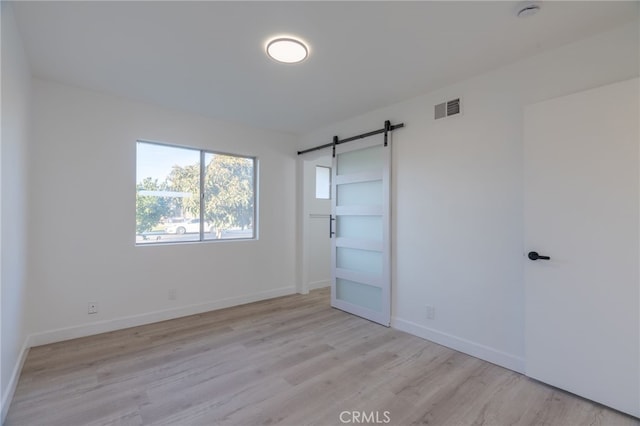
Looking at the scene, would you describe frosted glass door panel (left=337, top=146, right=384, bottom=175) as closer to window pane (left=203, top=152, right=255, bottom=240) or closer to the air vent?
the air vent

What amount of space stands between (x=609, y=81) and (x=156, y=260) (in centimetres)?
452

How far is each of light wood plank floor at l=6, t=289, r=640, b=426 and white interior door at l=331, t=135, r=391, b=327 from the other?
58 cm

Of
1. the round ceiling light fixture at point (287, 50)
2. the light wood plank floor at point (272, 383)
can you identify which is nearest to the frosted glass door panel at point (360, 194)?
the light wood plank floor at point (272, 383)

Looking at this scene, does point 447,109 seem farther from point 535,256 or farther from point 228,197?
point 228,197

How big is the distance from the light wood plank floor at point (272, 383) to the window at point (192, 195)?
1236 millimetres

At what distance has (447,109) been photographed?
9.66 ft

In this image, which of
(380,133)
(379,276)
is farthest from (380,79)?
(379,276)

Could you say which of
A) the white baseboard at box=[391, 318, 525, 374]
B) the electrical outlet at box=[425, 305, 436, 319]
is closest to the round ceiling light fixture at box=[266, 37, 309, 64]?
the electrical outlet at box=[425, 305, 436, 319]

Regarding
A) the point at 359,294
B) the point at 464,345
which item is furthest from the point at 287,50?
the point at 464,345

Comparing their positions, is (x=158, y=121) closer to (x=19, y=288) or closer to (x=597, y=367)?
(x=19, y=288)

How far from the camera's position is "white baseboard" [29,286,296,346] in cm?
290

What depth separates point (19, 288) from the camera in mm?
2439

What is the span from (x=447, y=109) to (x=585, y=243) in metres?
1.64

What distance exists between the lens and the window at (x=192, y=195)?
11.6 feet
